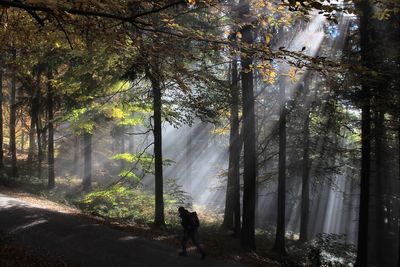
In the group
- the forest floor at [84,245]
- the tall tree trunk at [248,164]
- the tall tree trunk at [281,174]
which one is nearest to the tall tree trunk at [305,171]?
the tall tree trunk at [281,174]

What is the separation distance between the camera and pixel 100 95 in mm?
14766

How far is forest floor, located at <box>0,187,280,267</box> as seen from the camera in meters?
9.05

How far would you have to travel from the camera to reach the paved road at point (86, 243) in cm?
949

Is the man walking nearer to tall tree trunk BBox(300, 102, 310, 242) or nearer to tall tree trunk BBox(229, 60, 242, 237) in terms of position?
tall tree trunk BBox(229, 60, 242, 237)

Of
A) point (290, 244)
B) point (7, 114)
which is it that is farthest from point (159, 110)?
point (7, 114)

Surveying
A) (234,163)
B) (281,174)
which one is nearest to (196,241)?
(234,163)

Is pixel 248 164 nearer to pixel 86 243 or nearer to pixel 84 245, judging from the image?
pixel 86 243

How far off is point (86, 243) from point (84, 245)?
20 cm

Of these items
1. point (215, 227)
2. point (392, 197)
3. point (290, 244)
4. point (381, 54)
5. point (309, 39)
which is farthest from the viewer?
point (392, 197)

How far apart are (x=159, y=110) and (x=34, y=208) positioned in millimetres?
6027

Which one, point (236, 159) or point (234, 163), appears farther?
point (234, 163)

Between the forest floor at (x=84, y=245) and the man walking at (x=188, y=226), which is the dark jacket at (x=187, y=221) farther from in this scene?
the forest floor at (x=84, y=245)

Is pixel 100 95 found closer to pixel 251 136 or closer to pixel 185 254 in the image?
pixel 251 136

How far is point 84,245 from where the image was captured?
1027 cm
